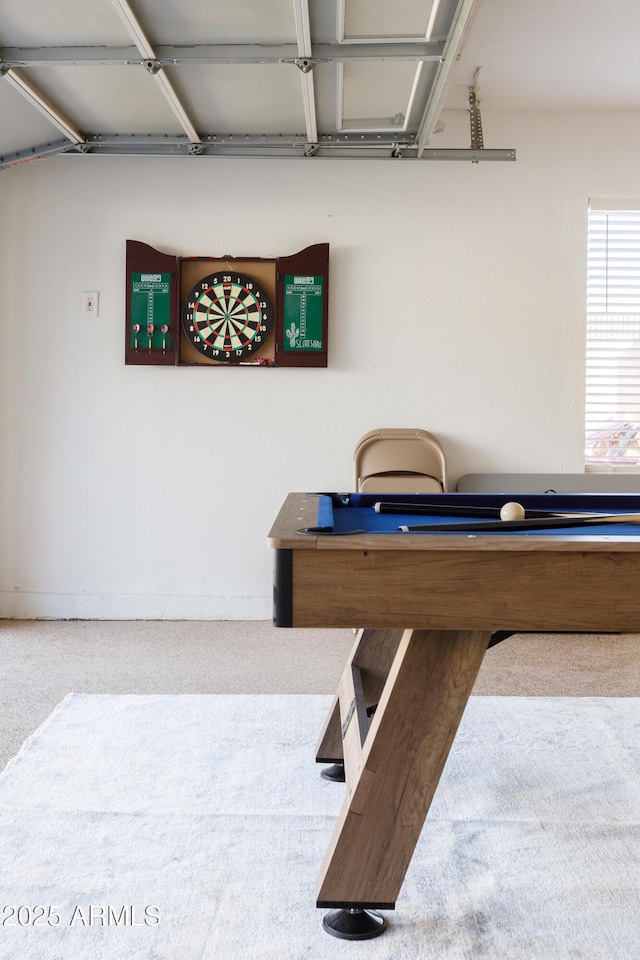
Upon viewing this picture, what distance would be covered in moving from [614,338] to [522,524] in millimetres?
2945

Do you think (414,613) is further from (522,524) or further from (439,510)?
(439,510)

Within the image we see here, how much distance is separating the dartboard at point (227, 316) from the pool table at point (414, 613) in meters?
2.49

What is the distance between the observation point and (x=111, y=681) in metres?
3.28

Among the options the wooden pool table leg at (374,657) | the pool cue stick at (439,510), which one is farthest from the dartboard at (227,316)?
the wooden pool table leg at (374,657)

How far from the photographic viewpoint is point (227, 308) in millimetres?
4273

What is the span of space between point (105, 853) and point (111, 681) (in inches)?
56.3

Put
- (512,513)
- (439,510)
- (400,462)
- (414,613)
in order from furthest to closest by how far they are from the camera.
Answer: (400,462), (439,510), (512,513), (414,613)

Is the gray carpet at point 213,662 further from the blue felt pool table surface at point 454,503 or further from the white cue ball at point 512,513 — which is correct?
the white cue ball at point 512,513

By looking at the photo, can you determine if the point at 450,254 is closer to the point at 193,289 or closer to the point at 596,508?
the point at 193,289

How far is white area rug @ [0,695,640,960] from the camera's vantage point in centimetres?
160

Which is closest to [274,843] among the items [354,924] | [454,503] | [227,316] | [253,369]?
[354,924]

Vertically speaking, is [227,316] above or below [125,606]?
above

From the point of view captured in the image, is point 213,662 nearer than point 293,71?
No

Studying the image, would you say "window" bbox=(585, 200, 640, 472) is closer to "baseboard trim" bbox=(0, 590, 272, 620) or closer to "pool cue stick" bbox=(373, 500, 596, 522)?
"baseboard trim" bbox=(0, 590, 272, 620)
